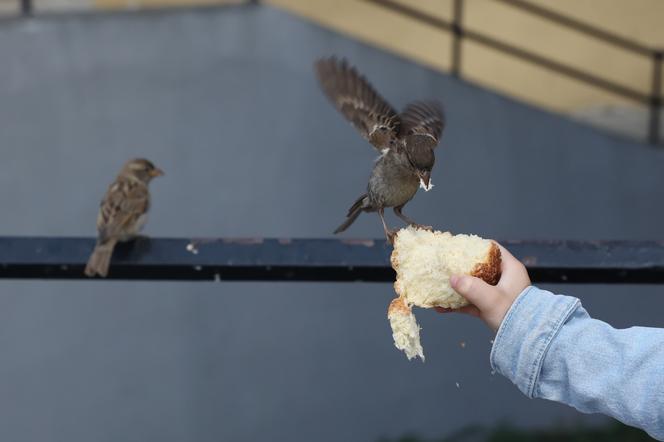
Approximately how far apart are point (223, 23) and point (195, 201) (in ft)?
3.14

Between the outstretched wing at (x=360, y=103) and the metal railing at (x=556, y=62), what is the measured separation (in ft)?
7.94

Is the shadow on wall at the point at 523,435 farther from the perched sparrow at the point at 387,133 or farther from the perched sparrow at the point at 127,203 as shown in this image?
the perched sparrow at the point at 387,133

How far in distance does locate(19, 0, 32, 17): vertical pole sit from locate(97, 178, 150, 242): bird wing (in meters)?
1.52

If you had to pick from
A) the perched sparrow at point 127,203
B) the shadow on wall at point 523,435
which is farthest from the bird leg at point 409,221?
the shadow on wall at point 523,435

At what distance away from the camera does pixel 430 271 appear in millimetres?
1899

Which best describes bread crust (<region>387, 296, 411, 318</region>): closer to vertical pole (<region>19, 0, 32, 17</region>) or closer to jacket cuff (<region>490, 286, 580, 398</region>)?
jacket cuff (<region>490, 286, 580, 398</region>)

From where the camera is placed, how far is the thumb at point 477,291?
1702 millimetres

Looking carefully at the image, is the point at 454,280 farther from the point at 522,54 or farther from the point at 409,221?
the point at 522,54

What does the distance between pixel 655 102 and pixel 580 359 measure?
5047 mm

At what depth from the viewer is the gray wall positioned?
5203mm

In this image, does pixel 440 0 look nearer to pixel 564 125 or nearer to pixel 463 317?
pixel 564 125

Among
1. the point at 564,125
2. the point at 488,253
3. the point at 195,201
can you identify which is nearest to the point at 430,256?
the point at 488,253

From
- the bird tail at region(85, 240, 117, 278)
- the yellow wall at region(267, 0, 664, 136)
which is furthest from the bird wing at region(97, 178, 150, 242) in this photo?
the yellow wall at region(267, 0, 664, 136)

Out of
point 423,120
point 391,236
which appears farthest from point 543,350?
point 423,120
